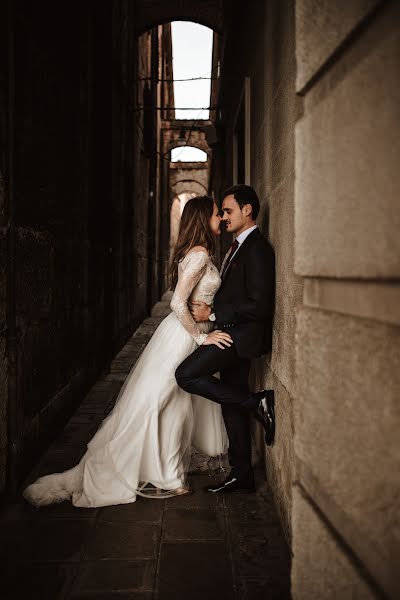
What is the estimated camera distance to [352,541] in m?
1.25

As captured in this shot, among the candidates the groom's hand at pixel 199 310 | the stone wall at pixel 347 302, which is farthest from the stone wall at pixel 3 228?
the stone wall at pixel 347 302

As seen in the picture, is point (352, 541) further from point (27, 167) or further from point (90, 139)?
point (90, 139)

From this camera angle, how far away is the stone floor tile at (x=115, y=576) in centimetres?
229

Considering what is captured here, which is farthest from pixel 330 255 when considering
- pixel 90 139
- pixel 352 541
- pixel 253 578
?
pixel 90 139

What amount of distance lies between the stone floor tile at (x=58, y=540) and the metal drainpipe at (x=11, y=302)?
52 cm

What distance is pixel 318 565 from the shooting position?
1.39m

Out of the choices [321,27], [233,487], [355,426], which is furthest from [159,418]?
[321,27]

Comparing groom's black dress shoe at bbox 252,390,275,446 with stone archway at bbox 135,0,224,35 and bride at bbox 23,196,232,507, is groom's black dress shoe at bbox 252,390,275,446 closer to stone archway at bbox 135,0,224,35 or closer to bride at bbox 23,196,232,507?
bride at bbox 23,196,232,507

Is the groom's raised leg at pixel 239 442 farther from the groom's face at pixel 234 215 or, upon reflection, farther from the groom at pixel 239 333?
the groom's face at pixel 234 215

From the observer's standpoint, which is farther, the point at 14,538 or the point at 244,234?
the point at 244,234

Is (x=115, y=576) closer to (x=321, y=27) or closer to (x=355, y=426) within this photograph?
(x=355, y=426)

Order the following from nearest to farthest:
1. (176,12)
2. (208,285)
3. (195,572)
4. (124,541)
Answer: (195,572) → (124,541) → (208,285) → (176,12)

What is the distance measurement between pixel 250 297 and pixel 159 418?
105cm

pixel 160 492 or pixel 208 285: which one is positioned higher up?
pixel 208 285
